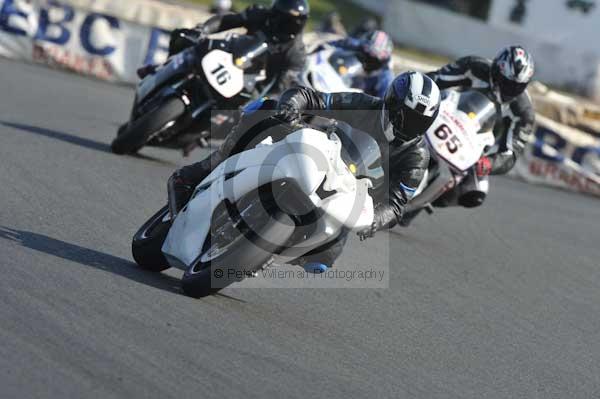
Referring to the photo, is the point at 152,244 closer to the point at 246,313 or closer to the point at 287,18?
the point at 246,313

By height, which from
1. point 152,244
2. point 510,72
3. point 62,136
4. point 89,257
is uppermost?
point 510,72

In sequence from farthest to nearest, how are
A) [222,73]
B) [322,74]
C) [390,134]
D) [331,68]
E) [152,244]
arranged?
[331,68] → [322,74] → [222,73] → [390,134] → [152,244]

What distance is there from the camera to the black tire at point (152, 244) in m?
6.76

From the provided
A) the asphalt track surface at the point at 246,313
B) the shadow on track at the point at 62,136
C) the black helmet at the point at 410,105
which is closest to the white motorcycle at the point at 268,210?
the asphalt track surface at the point at 246,313

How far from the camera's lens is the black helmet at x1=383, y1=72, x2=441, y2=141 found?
22.6ft

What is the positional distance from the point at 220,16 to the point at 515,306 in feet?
14.2

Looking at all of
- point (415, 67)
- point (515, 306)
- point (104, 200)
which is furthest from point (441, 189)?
point (415, 67)

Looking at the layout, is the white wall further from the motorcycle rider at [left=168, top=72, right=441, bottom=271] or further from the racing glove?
the motorcycle rider at [left=168, top=72, right=441, bottom=271]

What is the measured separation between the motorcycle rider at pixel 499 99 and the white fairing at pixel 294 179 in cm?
459

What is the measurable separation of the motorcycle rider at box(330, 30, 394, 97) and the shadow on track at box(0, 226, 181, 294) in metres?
6.80

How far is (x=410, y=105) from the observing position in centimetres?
689

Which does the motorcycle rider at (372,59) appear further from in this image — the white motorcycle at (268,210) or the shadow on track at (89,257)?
the white motorcycle at (268,210)

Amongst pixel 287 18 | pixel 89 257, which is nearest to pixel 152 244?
pixel 89 257

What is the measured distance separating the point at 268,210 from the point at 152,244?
0.96 metres
